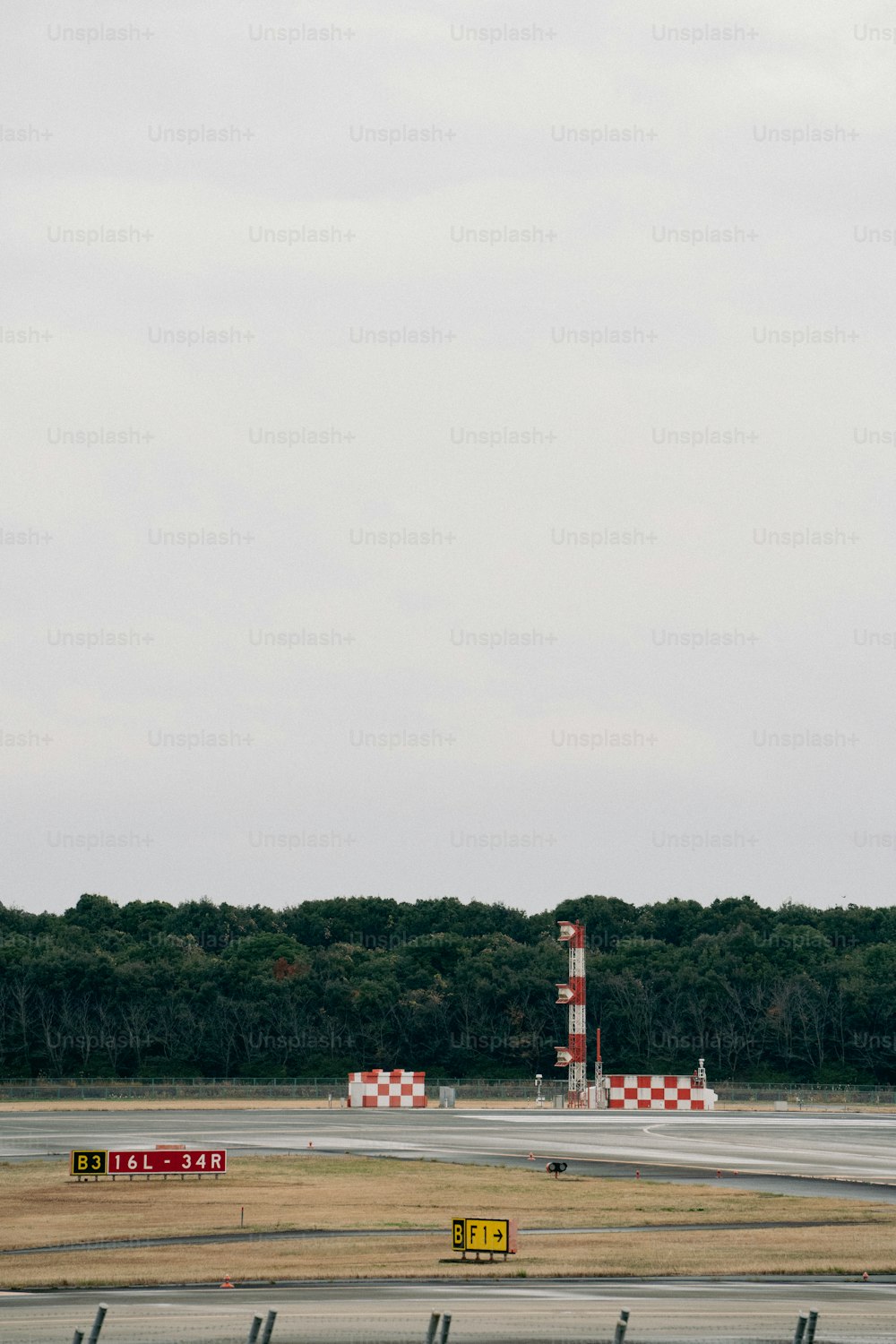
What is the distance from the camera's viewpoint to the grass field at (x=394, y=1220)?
37.9 meters

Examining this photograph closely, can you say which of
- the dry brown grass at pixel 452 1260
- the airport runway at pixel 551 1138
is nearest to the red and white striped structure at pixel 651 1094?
the airport runway at pixel 551 1138

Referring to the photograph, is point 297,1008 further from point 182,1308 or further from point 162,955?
point 182,1308

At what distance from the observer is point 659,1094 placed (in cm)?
12112

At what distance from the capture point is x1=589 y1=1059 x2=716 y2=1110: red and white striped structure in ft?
393

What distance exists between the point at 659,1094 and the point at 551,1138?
3772 cm

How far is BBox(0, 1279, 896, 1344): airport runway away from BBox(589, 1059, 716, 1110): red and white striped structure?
280 feet

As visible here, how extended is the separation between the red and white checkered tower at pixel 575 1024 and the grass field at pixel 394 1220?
188 ft

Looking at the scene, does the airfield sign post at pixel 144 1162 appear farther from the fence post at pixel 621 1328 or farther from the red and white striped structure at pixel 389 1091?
the red and white striped structure at pixel 389 1091

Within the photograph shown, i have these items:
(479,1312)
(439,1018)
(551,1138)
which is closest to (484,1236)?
(479,1312)

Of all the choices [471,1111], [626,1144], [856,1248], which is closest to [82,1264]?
[856,1248]

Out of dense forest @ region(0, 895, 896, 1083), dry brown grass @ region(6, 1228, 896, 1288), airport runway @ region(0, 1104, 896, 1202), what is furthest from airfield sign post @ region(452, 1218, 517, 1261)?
dense forest @ region(0, 895, 896, 1083)

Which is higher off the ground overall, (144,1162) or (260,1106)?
(144,1162)

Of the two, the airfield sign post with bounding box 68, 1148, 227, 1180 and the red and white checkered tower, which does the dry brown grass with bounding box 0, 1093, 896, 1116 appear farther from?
the airfield sign post with bounding box 68, 1148, 227, 1180

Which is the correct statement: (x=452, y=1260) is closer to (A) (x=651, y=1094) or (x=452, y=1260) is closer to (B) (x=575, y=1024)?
(A) (x=651, y=1094)
